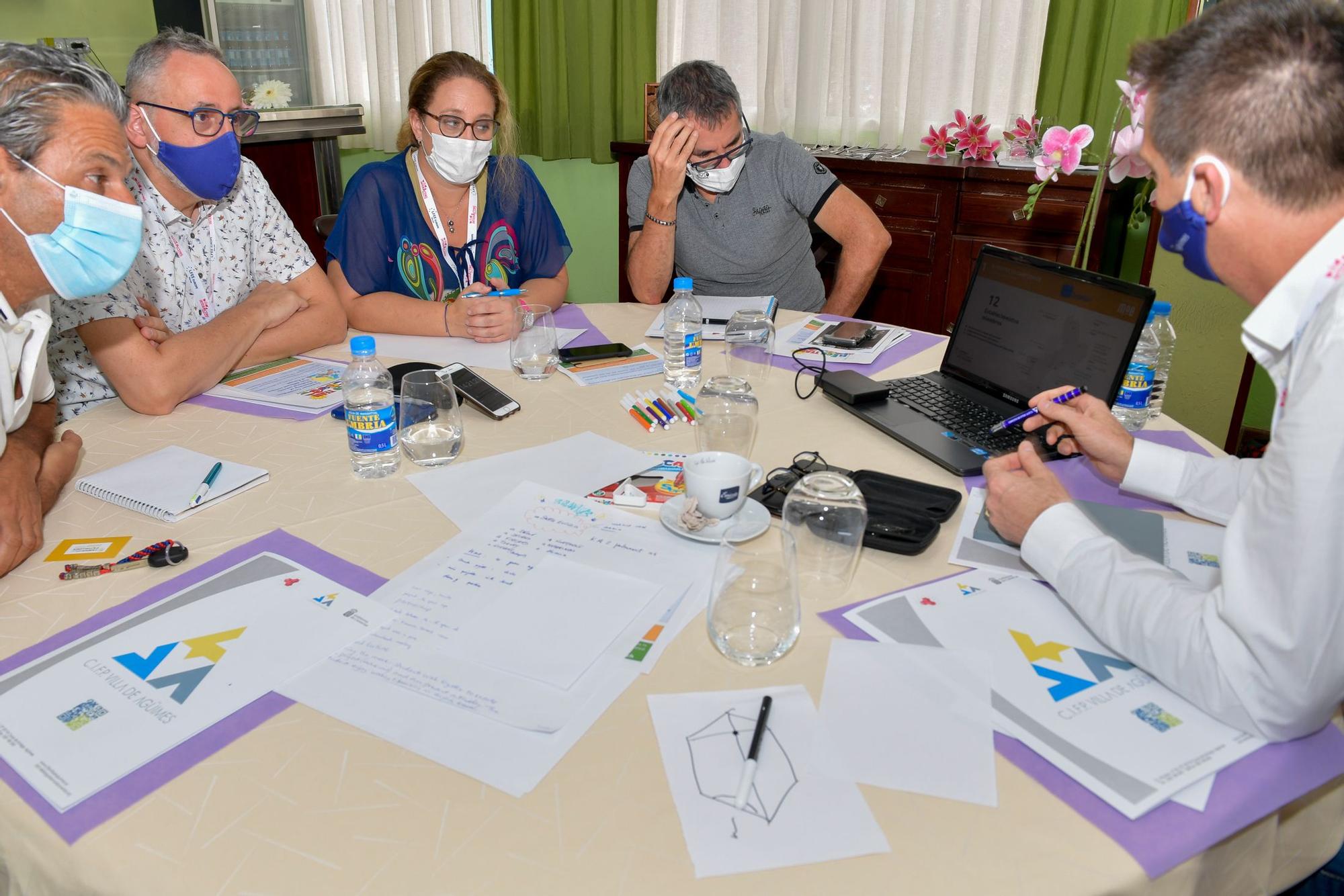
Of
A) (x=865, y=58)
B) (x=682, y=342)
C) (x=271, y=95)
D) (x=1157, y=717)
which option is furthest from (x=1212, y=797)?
(x=271, y=95)

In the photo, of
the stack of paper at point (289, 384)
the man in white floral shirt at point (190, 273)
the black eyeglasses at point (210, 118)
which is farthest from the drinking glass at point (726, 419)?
the black eyeglasses at point (210, 118)

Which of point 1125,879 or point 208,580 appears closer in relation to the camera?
point 1125,879

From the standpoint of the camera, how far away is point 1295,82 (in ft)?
2.79

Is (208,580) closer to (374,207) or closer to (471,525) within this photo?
(471,525)

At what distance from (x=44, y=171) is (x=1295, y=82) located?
5.04 ft

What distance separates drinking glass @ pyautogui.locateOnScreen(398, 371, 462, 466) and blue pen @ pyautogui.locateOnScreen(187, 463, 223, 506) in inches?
11.0

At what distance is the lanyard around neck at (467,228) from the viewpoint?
2.33 meters

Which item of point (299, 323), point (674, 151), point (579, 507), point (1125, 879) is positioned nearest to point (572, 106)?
point (674, 151)

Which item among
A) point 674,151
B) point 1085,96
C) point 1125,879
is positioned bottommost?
point 1125,879

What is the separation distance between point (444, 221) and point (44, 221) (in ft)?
3.80

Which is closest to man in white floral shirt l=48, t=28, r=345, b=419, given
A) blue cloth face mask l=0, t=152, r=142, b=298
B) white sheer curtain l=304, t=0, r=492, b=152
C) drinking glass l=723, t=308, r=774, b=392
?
blue cloth face mask l=0, t=152, r=142, b=298

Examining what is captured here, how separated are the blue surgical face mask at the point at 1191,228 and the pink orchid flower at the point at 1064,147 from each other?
91cm

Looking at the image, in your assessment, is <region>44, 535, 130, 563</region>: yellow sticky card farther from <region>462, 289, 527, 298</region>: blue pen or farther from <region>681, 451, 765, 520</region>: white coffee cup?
<region>462, 289, 527, 298</region>: blue pen

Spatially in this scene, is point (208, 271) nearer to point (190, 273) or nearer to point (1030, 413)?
point (190, 273)
